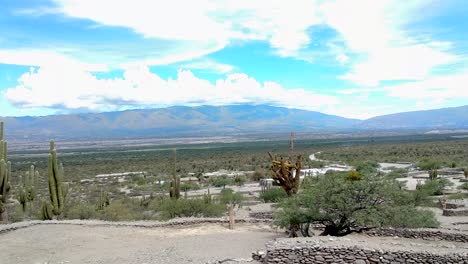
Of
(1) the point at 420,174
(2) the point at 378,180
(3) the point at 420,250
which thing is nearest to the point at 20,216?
(2) the point at 378,180

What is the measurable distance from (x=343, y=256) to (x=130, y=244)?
978 centimetres

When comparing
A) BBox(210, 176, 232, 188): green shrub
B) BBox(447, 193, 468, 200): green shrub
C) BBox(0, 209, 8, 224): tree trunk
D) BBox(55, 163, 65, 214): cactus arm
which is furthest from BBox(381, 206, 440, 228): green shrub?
BBox(210, 176, 232, 188): green shrub

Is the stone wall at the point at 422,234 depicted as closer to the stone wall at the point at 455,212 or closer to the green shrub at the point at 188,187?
the stone wall at the point at 455,212

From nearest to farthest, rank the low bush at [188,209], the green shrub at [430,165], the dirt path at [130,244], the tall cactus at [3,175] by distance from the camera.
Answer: the dirt path at [130,244] < the tall cactus at [3,175] < the low bush at [188,209] < the green shrub at [430,165]

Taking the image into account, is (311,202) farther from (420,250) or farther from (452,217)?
(452,217)

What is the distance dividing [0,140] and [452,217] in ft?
84.1

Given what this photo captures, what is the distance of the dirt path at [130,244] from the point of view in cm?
1808

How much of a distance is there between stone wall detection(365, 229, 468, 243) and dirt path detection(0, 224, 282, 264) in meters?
4.89

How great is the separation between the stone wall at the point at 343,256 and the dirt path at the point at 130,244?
2.10 metres

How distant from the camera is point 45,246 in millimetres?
20078

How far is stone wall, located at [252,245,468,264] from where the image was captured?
15.0 m

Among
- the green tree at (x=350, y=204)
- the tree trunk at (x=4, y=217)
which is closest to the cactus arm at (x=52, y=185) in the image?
the tree trunk at (x=4, y=217)

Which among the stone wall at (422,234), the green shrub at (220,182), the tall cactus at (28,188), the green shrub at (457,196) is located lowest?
the green shrub at (220,182)

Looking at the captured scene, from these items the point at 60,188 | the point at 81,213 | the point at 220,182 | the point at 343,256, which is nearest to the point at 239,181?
the point at 220,182
